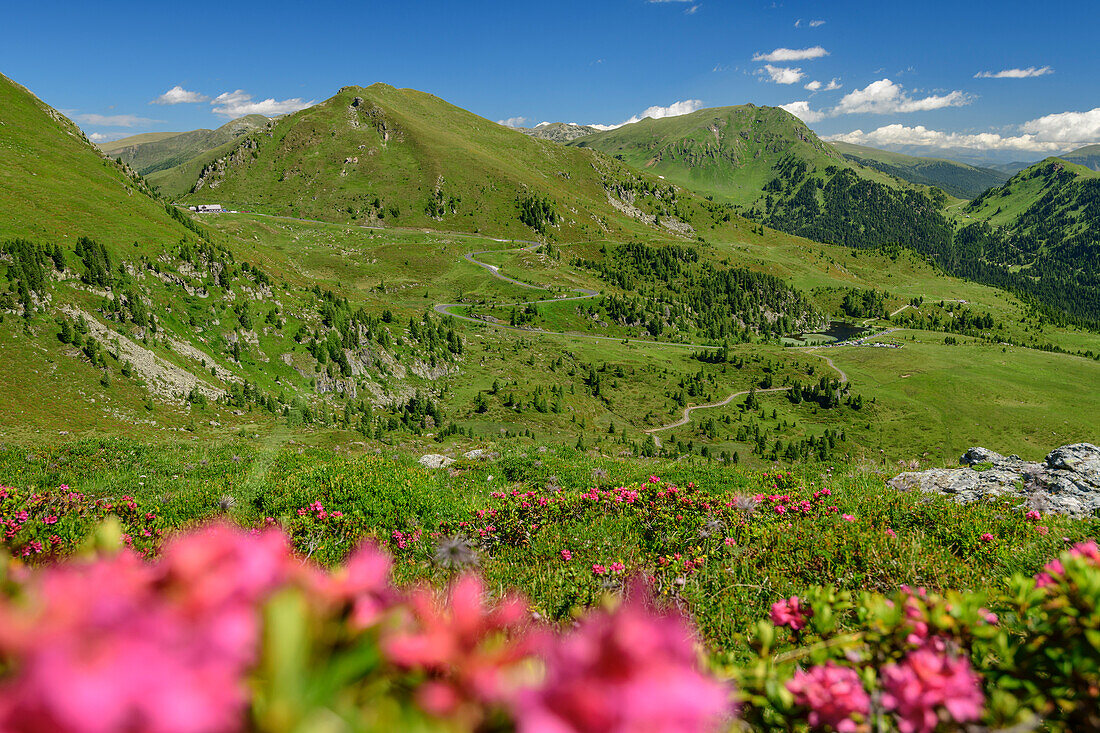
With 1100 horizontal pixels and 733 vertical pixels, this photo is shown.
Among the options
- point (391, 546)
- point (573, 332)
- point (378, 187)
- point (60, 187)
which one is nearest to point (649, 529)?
point (391, 546)

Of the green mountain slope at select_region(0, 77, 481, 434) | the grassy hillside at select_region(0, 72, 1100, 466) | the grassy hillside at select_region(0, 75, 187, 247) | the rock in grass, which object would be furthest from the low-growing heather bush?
the grassy hillside at select_region(0, 75, 187, 247)

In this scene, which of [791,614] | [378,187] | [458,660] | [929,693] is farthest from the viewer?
[378,187]

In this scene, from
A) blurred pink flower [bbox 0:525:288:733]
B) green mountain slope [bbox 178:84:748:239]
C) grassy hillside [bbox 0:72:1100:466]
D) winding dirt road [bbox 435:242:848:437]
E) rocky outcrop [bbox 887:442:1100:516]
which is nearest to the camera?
blurred pink flower [bbox 0:525:288:733]

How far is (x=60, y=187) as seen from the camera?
1586 inches

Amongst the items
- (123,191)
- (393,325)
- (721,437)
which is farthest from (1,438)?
(721,437)

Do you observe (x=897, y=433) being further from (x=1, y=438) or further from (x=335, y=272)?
(x=335, y=272)

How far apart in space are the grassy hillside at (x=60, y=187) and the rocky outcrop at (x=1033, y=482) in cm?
4517

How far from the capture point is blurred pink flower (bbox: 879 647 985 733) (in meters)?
2.16

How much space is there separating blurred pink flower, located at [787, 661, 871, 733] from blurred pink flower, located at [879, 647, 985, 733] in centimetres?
12

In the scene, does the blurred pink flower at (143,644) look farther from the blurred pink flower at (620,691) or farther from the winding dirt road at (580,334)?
the winding dirt road at (580,334)

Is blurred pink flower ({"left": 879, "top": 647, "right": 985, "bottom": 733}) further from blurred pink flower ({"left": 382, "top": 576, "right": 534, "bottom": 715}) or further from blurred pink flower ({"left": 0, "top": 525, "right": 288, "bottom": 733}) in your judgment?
blurred pink flower ({"left": 0, "top": 525, "right": 288, "bottom": 733})

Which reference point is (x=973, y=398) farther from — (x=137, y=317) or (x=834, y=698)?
(x=137, y=317)

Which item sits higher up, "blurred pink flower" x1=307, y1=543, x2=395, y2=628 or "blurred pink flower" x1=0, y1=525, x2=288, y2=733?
"blurred pink flower" x1=0, y1=525, x2=288, y2=733

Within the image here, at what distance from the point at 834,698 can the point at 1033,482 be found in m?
12.2
